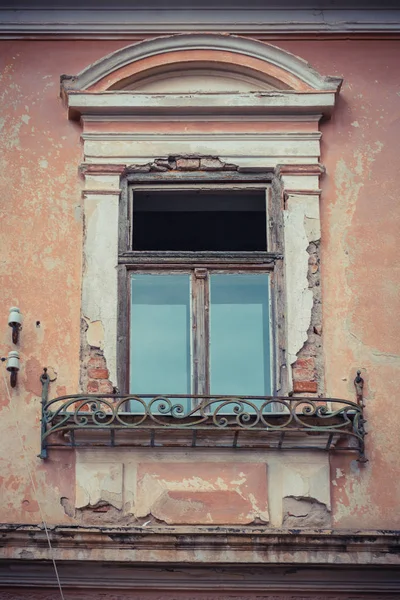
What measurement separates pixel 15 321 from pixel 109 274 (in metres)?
0.64

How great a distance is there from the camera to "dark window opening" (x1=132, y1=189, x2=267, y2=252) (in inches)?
350

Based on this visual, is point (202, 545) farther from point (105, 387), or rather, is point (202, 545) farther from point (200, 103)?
point (200, 103)

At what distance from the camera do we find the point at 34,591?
7645mm

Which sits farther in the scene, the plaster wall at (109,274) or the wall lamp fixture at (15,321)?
the wall lamp fixture at (15,321)

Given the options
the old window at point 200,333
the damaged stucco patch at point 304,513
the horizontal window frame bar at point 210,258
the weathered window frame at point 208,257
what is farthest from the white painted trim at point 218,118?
the damaged stucco patch at point 304,513

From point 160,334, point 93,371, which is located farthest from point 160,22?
point 93,371

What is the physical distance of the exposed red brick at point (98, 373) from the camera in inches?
324

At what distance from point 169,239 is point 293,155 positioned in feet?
3.72

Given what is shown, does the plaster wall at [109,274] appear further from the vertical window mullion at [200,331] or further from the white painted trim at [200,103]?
the vertical window mullion at [200,331]

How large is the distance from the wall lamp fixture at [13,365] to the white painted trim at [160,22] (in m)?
2.20

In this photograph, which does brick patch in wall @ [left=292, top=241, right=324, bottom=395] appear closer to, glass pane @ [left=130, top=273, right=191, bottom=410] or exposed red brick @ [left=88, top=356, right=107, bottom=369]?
glass pane @ [left=130, top=273, right=191, bottom=410]

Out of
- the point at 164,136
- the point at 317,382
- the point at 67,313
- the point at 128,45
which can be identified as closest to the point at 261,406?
the point at 317,382

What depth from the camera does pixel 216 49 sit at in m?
9.02

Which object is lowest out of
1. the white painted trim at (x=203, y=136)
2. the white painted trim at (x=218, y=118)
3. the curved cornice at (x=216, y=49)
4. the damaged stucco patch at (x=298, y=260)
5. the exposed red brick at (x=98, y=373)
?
the exposed red brick at (x=98, y=373)
